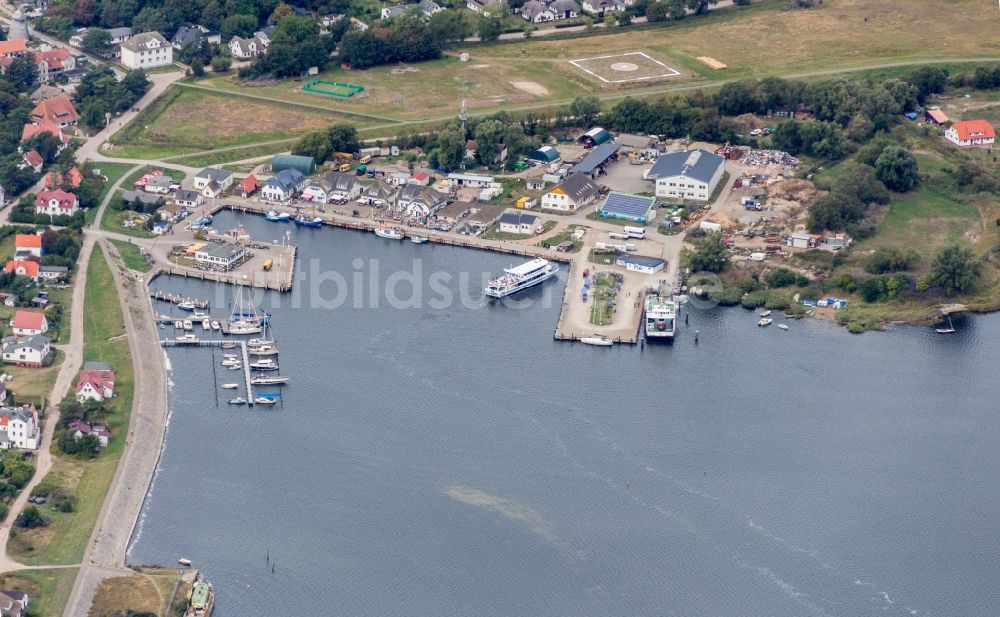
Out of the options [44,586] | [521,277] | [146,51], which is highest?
[146,51]

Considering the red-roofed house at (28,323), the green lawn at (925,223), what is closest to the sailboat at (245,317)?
the red-roofed house at (28,323)

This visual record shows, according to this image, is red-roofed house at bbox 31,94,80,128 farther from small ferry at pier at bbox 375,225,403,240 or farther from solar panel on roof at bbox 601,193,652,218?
solar panel on roof at bbox 601,193,652,218

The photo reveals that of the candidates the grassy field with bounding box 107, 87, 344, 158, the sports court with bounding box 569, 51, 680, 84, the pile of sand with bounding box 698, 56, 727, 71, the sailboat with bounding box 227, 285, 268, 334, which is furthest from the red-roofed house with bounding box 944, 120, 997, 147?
the sailboat with bounding box 227, 285, 268, 334

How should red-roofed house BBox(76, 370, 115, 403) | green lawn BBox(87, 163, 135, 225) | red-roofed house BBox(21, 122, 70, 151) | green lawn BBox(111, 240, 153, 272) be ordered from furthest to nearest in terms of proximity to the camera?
red-roofed house BBox(21, 122, 70, 151), green lawn BBox(87, 163, 135, 225), green lawn BBox(111, 240, 153, 272), red-roofed house BBox(76, 370, 115, 403)

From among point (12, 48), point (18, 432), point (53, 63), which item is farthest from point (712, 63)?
point (18, 432)

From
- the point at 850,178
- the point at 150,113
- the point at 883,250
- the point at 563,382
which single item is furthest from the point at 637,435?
the point at 150,113

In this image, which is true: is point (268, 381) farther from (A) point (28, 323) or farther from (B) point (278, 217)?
(B) point (278, 217)

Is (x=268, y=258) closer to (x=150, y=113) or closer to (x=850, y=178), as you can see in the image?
(x=150, y=113)
